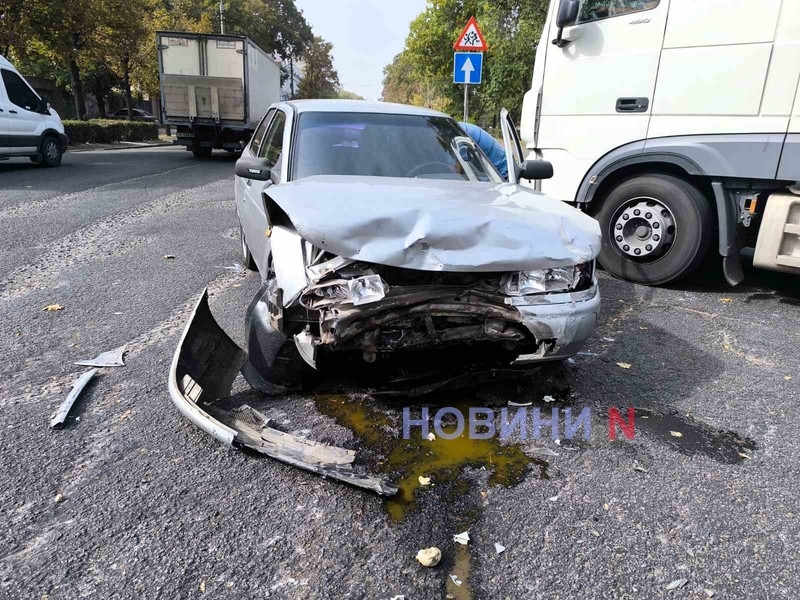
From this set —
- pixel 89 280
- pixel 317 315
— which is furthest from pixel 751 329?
pixel 89 280

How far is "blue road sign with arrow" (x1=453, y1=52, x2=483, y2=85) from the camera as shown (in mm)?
10391

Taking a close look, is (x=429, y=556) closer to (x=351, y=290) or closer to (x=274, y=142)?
(x=351, y=290)

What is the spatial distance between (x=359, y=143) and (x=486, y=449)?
2.43 m

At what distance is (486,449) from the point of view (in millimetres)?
2834

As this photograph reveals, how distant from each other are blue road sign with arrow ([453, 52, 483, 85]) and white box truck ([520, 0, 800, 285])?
482 cm

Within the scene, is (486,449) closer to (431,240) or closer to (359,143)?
(431,240)

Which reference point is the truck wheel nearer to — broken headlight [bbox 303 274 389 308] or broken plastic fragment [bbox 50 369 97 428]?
broken headlight [bbox 303 274 389 308]

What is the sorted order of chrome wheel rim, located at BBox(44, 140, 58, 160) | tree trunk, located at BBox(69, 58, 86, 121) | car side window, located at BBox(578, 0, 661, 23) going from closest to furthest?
1. car side window, located at BBox(578, 0, 661, 23)
2. chrome wheel rim, located at BBox(44, 140, 58, 160)
3. tree trunk, located at BBox(69, 58, 86, 121)

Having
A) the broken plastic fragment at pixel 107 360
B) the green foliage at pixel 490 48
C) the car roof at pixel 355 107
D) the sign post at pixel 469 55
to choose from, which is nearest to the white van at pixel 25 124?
the sign post at pixel 469 55

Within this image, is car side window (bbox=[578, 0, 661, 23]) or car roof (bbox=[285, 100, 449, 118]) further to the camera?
car side window (bbox=[578, 0, 661, 23])

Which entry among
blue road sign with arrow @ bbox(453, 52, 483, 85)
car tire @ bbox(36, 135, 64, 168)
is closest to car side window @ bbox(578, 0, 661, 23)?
blue road sign with arrow @ bbox(453, 52, 483, 85)

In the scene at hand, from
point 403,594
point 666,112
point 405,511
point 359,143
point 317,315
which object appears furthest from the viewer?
point 666,112

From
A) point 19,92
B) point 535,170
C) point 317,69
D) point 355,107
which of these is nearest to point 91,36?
point 19,92

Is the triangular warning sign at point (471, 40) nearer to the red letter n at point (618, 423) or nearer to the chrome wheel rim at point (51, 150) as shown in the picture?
the red letter n at point (618, 423)
